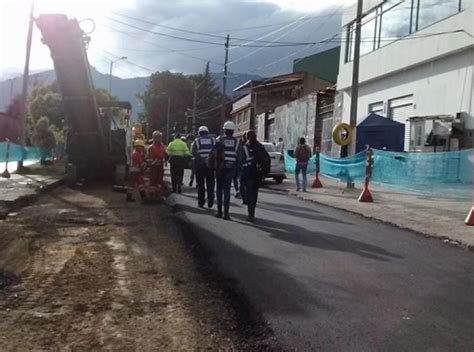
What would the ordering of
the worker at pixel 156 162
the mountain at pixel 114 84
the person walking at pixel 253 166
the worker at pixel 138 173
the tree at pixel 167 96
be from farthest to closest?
1. the tree at pixel 167 96
2. the mountain at pixel 114 84
3. the worker at pixel 156 162
4. the worker at pixel 138 173
5. the person walking at pixel 253 166

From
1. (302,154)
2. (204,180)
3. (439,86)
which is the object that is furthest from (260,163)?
(439,86)

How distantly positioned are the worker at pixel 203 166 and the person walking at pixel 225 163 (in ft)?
3.40

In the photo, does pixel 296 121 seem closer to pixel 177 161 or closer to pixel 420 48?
pixel 420 48

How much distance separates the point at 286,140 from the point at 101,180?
83.0 ft

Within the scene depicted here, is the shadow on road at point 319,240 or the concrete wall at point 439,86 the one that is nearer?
the shadow on road at point 319,240

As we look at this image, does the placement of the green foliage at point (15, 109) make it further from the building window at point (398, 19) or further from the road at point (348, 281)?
the road at point (348, 281)

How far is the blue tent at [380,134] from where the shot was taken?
24.0 metres

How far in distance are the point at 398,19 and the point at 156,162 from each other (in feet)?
54.9

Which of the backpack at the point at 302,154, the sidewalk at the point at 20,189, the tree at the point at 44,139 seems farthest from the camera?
the tree at the point at 44,139

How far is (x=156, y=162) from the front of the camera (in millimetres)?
15609

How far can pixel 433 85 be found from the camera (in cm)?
2408

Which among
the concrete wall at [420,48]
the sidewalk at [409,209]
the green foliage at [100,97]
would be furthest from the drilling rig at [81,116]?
the concrete wall at [420,48]

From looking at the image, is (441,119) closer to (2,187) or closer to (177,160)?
(177,160)

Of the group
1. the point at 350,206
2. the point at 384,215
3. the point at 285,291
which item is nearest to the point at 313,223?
the point at 384,215
